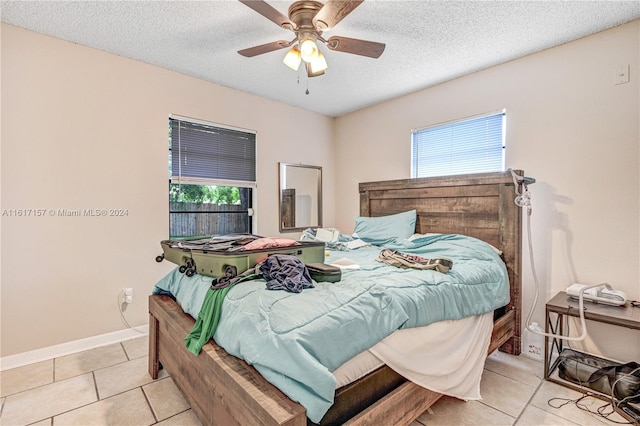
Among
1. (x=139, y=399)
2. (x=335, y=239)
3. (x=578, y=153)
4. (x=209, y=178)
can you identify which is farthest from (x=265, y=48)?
(x=578, y=153)

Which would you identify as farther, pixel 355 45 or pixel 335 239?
pixel 335 239

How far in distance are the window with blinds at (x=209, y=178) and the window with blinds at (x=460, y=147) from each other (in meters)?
1.96

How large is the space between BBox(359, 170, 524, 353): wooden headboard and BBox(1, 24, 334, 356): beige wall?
2254 mm

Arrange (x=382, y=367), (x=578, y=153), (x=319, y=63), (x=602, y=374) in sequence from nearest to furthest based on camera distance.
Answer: (x=382, y=367), (x=602, y=374), (x=319, y=63), (x=578, y=153)

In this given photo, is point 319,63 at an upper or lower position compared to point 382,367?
upper

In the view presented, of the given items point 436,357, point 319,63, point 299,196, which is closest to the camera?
point 436,357

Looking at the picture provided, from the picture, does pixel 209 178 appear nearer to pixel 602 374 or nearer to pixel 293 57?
pixel 293 57

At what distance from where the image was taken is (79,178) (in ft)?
8.42

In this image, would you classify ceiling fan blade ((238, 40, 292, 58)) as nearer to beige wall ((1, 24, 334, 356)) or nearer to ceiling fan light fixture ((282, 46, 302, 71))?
ceiling fan light fixture ((282, 46, 302, 71))

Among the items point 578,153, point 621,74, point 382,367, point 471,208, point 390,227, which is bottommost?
point 382,367

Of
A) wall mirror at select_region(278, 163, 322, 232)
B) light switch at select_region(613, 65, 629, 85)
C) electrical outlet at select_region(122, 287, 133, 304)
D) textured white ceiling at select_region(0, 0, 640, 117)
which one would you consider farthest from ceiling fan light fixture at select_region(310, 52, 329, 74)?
electrical outlet at select_region(122, 287, 133, 304)

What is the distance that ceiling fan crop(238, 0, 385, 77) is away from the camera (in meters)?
1.67

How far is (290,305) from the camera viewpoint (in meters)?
1.19

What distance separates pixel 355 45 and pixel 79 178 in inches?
96.3
